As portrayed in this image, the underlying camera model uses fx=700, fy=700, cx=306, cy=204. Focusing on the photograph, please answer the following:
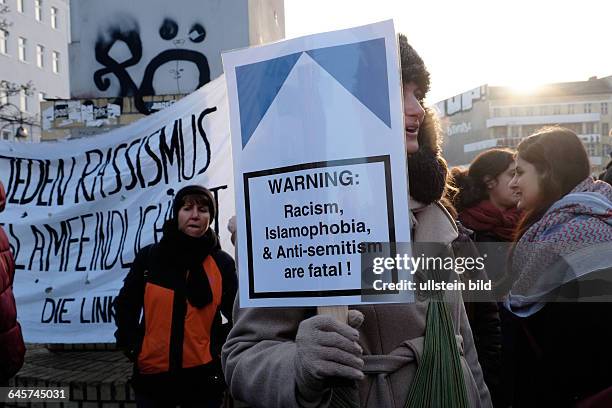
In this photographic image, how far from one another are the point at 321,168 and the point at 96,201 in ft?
12.9

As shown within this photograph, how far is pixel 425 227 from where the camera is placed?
203 centimetres

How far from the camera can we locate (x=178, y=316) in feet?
12.2

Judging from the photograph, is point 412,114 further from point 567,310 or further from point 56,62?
point 56,62

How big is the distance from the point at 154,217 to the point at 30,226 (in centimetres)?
111

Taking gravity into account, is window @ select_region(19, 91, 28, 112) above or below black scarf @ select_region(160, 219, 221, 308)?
above

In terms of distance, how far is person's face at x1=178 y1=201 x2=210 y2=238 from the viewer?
12.8 feet

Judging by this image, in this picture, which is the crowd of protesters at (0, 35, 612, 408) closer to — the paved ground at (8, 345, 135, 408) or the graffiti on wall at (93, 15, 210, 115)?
the paved ground at (8, 345, 135, 408)

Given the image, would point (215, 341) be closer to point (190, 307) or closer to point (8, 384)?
point (190, 307)

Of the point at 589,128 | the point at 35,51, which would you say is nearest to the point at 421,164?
the point at 35,51

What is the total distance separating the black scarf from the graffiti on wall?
3179 millimetres

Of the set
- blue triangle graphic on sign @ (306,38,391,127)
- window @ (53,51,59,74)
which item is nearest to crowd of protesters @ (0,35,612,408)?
blue triangle graphic on sign @ (306,38,391,127)

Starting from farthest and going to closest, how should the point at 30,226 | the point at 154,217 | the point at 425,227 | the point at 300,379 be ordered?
the point at 30,226 < the point at 154,217 < the point at 425,227 < the point at 300,379

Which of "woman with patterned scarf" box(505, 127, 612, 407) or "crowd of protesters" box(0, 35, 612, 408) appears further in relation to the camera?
"woman with patterned scarf" box(505, 127, 612, 407)

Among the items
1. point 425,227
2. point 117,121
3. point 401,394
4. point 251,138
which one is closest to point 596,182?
point 425,227
